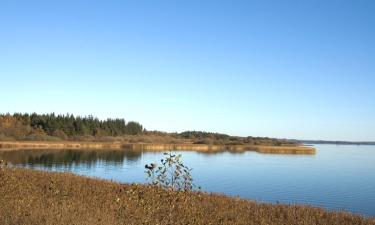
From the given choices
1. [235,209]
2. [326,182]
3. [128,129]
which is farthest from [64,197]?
[128,129]

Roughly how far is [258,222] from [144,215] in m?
4.20

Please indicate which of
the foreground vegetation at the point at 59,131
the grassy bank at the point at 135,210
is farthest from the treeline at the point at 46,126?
the grassy bank at the point at 135,210

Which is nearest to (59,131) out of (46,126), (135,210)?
(46,126)

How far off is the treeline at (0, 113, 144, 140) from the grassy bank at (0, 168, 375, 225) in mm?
104869

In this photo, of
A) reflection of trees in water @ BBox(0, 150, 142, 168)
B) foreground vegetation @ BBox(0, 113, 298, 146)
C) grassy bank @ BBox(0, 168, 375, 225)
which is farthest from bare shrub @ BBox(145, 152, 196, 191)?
foreground vegetation @ BBox(0, 113, 298, 146)

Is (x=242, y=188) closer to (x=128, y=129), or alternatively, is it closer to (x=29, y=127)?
(x=29, y=127)

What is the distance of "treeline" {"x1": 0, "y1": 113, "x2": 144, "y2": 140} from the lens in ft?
399

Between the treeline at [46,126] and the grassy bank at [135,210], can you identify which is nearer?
the grassy bank at [135,210]

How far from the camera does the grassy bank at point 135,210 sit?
467 inches

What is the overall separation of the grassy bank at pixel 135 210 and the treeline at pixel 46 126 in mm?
104869

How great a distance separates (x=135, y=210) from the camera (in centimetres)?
1330

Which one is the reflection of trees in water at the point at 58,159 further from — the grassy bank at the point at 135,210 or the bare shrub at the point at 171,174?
the bare shrub at the point at 171,174

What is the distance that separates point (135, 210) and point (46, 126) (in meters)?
132

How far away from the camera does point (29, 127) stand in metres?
132
